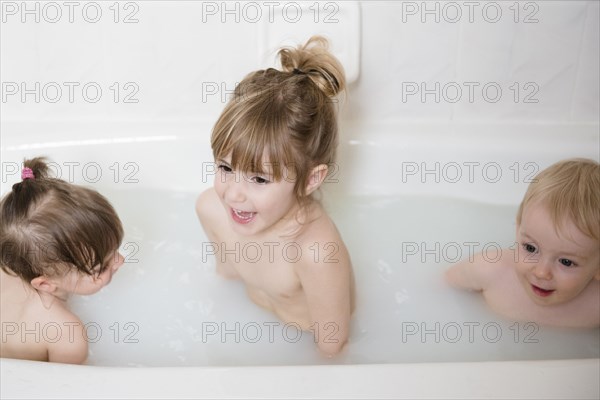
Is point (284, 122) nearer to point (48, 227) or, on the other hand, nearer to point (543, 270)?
point (48, 227)

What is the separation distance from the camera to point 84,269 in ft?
3.34

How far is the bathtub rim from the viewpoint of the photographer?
80cm

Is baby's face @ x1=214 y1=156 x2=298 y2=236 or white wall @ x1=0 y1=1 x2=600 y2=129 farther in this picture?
white wall @ x1=0 y1=1 x2=600 y2=129

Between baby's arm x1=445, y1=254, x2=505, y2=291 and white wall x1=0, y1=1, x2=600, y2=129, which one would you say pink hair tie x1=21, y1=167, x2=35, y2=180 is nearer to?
white wall x1=0, y1=1, x2=600, y2=129

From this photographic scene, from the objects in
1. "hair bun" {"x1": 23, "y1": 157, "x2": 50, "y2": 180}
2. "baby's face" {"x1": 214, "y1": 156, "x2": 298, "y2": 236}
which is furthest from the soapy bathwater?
"hair bun" {"x1": 23, "y1": 157, "x2": 50, "y2": 180}

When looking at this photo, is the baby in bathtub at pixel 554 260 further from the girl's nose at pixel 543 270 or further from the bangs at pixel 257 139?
the bangs at pixel 257 139

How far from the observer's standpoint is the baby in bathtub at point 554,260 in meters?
1.04

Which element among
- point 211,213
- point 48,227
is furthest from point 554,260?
point 48,227

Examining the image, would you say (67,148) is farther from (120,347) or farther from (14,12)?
(120,347)

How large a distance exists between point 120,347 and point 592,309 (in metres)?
0.84

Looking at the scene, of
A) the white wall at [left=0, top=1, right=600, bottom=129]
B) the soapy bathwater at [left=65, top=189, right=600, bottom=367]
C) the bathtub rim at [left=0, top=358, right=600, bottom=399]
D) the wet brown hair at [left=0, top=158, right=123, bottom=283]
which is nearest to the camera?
the bathtub rim at [left=0, top=358, right=600, bottom=399]

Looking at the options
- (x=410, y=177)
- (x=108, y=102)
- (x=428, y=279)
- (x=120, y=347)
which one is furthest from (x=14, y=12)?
(x=428, y=279)

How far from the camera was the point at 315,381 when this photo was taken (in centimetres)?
81

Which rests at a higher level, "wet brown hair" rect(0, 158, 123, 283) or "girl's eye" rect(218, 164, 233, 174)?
"girl's eye" rect(218, 164, 233, 174)
